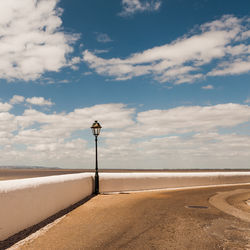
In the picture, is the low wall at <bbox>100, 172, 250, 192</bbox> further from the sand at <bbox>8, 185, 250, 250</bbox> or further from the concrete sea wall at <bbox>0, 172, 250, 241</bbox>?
the sand at <bbox>8, 185, 250, 250</bbox>

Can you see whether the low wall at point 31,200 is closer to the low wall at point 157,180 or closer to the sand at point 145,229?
the sand at point 145,229

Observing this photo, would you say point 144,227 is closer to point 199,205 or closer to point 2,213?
point 2,213

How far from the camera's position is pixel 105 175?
16188 mm

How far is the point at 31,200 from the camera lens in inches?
305

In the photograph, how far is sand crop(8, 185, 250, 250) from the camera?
243 inches

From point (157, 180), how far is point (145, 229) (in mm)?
11144

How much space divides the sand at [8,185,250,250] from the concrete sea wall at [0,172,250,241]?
62 cm

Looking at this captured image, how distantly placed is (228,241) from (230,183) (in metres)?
18.3

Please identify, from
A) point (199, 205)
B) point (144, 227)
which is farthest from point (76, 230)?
point (199, 205)

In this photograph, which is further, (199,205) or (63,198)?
(199,205)

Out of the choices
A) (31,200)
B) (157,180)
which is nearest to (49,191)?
(31,200)

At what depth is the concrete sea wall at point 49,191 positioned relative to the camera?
21.8 feet

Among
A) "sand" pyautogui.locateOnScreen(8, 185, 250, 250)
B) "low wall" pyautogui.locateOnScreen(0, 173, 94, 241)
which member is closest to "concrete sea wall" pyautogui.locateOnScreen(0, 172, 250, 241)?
"low wall" pyautogui.locateOnScreen(0, 173, 94, 241)

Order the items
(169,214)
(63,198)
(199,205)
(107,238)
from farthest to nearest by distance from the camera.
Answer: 1. (199,205)
2. (63,198)
3. (169,214)
4. (107,238)
